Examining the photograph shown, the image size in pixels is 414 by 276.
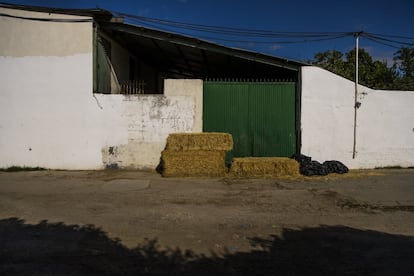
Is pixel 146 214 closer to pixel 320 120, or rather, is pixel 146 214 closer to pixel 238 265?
pixel 238 265

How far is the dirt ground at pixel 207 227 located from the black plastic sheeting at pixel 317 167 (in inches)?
27.9

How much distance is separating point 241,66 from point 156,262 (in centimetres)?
1090

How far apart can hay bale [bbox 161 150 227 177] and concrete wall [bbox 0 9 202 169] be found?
1.35 meters

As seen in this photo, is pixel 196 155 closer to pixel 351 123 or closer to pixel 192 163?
pixel 192 163

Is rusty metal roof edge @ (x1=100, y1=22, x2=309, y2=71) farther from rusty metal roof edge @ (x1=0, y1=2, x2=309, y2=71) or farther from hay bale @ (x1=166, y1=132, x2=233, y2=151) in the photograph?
hay bale @ (x1=166, y1=132, x2=233, y2=151)

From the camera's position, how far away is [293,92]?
446 inches

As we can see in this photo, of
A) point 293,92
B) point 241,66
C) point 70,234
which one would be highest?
point 241,66

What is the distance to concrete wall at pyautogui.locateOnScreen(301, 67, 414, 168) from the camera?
11102 millimetres

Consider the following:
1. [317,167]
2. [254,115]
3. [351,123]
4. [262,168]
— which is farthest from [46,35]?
[351,123]

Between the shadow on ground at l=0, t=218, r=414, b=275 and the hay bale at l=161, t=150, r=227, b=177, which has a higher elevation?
the hay bale at l=161, t=150, r=227, b=177

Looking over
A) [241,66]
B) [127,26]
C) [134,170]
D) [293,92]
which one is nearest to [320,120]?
[293,92]

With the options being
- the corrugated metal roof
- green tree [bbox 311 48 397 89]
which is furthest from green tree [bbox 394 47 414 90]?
the corrugated metal roof

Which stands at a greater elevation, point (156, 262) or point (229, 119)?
point (229, 119)

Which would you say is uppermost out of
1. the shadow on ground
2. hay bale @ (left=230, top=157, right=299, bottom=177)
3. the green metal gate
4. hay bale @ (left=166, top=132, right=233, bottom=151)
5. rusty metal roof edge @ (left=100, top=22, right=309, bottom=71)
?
rusty metal roof edge @ (left=100, top=22, right=309, bottom=71)
